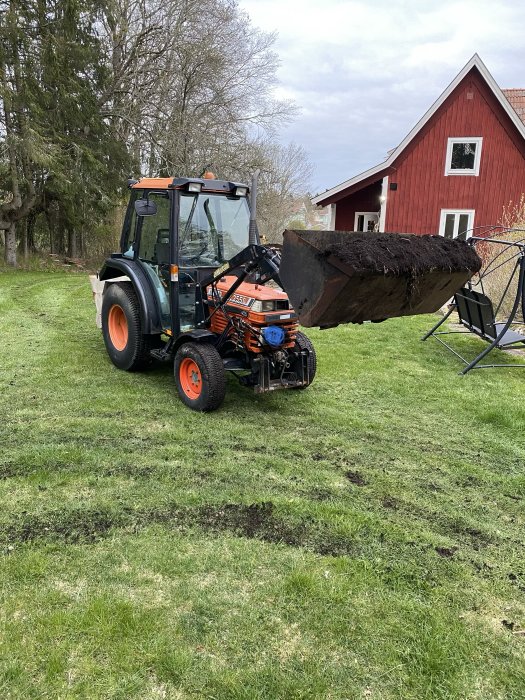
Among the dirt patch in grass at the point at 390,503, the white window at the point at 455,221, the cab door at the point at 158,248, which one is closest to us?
the dirt patch in grass at the point at 390,503

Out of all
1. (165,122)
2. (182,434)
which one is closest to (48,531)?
(182,434)

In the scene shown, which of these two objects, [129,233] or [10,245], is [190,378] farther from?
[10,245]

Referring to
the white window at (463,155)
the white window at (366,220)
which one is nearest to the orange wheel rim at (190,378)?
the white window at (463,155)

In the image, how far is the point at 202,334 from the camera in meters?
4.90

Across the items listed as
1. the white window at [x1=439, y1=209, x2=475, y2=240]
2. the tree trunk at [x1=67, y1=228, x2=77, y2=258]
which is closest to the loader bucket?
the white window at [x1=439, y1=209, x2=475, y2=240]

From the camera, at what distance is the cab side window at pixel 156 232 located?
516cm

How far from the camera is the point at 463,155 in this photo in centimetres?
1534

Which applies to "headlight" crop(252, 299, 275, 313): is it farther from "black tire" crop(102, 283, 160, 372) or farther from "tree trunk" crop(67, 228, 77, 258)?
"tree trunk" crop(67, 228, 77, 258)

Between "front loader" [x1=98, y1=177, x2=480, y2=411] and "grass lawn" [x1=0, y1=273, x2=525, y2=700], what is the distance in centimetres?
46

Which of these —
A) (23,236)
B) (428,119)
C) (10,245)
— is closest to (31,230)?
(23,236)

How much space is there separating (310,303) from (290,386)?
1.54 metres

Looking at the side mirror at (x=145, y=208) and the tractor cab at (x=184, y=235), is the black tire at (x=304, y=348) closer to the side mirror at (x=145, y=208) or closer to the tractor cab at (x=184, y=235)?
the tractor cab at (x=184, y=235)

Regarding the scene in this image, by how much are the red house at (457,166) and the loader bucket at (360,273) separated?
12.0 metres

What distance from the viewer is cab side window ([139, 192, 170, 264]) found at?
16.9ft
